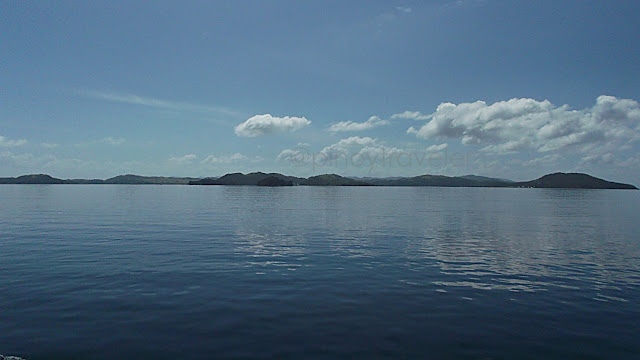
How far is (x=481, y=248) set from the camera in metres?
45.5

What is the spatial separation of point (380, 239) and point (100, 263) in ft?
107

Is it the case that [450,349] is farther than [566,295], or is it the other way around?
[566,295]

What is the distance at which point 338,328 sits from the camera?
19.5 meters

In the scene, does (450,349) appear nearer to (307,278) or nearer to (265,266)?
(307,278)

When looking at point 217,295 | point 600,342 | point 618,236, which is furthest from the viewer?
point 618,236

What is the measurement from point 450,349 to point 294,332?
7.24 m

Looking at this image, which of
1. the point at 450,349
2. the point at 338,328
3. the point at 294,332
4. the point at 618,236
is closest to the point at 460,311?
the point at 450,349

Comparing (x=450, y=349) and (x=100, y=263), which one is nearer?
(x=450, y=349)

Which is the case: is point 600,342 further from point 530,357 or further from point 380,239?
point 380,239

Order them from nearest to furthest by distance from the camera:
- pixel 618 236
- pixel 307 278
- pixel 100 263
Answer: pixel 307 278 < pixel 100 263 < pixel 618 236

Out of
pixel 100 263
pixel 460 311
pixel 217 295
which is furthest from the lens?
pixel 100 263

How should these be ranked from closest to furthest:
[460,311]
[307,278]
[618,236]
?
[460,311] → [307,278] → [618,236]

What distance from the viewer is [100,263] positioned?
113 ft

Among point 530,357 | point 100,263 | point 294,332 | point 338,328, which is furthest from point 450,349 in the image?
point 100,263
